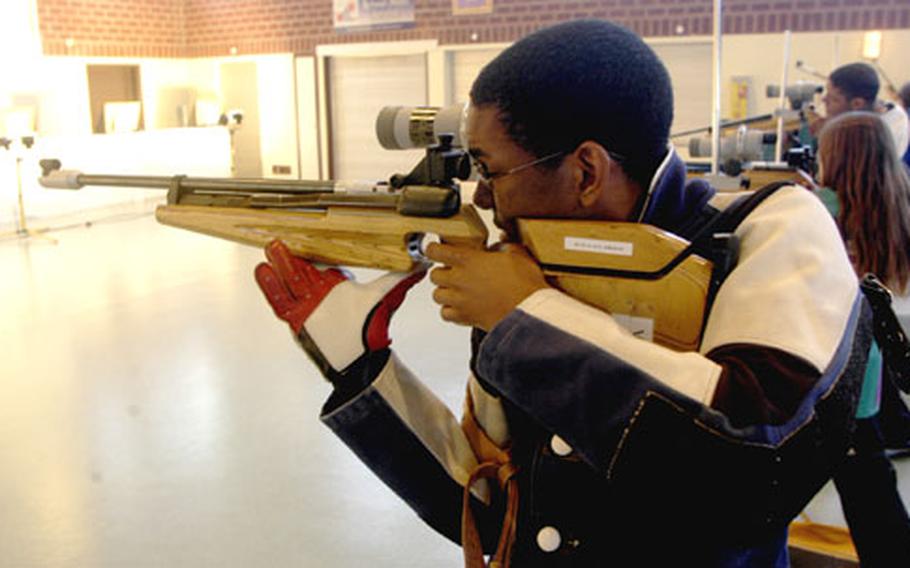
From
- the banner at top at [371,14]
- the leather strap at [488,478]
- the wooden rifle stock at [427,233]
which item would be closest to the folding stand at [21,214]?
the banner at top at [371,14]

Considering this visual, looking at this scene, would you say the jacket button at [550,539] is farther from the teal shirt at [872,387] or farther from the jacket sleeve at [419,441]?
the teal shirt at [872,387]

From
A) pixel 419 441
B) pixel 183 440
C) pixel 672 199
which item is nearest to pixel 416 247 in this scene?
pixel 419 441

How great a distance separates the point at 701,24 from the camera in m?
8.77

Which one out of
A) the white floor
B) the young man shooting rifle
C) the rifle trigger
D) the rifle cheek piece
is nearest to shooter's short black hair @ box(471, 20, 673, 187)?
the young man shooting rifle

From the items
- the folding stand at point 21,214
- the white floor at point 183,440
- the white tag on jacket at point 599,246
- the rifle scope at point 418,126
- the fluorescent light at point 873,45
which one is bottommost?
the white floor at point 183,440

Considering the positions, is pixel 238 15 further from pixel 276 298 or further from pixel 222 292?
pixel 276 298

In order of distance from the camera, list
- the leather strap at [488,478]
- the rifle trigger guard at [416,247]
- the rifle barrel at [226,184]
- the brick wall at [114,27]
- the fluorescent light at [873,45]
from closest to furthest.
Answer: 1. the leather strap at [488,478]
2. the rifle trigger guard at [416,247]
3. the rifle barrel at [226,184]
4. the fluorescent light at [873,45]
5. the brick wall at [114,27]

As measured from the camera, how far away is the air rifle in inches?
36.9

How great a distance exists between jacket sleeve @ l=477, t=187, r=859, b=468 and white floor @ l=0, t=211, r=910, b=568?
1738mm

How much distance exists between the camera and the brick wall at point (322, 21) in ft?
27.1

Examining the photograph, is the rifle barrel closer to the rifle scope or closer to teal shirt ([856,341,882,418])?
the rifle scope

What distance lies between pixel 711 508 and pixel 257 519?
2128 mm

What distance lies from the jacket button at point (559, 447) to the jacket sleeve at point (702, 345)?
15 cm

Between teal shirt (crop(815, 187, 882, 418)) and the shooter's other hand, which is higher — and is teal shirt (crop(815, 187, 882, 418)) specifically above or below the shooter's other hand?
below
